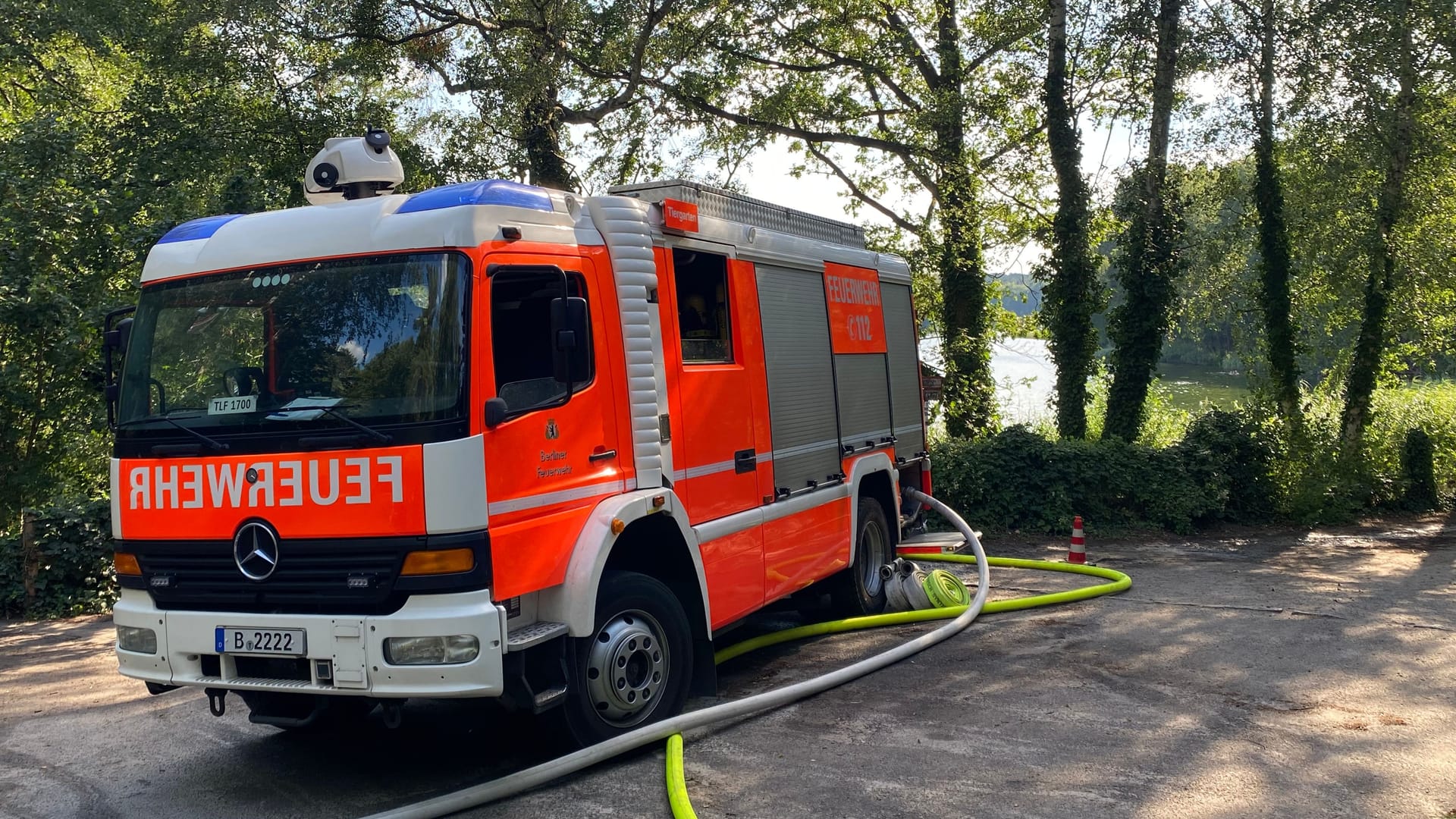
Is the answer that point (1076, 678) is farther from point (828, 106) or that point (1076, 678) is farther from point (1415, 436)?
point (828, 106)

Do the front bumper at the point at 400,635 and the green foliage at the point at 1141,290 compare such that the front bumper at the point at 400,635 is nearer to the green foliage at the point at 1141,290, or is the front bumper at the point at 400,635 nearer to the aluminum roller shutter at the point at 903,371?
the aluminum roller shutter at the point at 903,371

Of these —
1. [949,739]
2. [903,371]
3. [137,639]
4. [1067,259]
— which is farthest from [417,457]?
[1067,259]

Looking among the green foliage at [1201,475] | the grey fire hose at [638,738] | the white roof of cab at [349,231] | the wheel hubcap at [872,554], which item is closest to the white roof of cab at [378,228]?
the white roof of cab at [349,231]

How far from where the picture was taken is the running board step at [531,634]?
482 centimetres

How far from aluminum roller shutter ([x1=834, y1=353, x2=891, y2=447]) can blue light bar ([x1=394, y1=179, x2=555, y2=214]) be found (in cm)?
358

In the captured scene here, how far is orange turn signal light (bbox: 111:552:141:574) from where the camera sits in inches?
207

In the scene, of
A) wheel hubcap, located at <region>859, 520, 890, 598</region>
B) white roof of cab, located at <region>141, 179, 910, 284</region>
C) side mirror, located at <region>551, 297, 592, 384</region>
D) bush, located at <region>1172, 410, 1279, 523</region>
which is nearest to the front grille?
side mirror, located at <region>551, 297, 592, 384</region>

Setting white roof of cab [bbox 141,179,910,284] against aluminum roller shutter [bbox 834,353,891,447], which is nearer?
white roof of cab [bbox 141,179,910,284]

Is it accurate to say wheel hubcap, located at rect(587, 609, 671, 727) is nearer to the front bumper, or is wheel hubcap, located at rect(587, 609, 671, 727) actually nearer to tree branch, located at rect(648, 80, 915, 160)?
the front bumper

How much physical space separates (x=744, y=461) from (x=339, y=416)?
2.76m

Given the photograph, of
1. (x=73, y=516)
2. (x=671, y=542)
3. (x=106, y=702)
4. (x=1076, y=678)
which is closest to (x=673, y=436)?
(x=671, y=542)

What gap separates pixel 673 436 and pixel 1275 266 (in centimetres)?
1565

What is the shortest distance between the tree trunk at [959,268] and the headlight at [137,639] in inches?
571

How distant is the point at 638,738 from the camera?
5328mm
